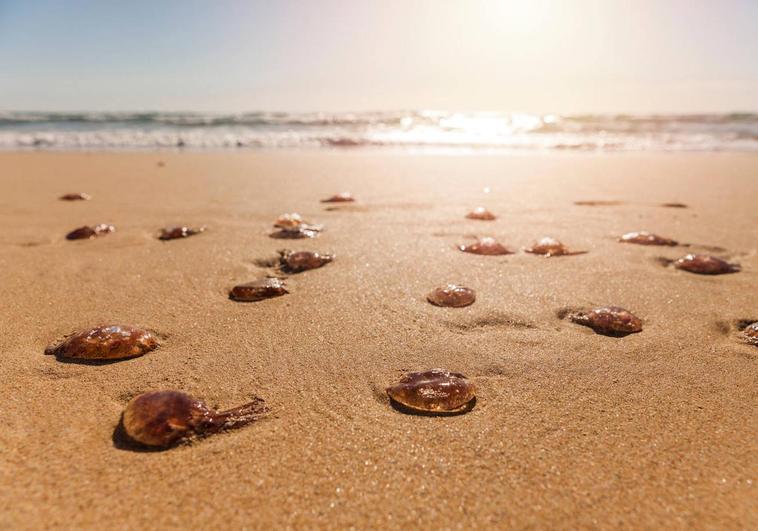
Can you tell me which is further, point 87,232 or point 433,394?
point 87,232

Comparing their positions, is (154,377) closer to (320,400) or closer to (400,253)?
(320,400)

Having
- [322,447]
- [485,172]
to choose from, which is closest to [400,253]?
[322,447]

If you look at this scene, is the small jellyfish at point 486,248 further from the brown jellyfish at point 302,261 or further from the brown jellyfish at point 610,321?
the brown jellyfish at point 610,321

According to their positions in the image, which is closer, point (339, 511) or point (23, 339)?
point (339, 511)

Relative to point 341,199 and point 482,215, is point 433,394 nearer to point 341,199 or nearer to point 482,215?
point 482,215

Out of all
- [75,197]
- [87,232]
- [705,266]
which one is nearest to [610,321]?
[705,266]

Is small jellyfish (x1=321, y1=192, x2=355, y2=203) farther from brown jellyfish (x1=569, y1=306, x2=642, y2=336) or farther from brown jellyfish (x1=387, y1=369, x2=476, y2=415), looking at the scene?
brown jellyfish (x1=387, y1=369, x2=476, y2=415)
